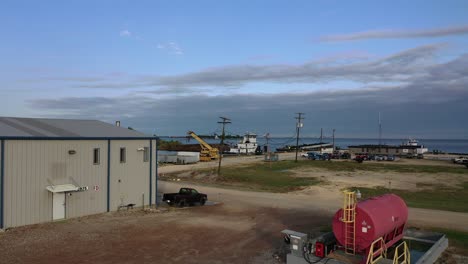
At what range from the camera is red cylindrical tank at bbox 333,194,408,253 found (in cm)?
1506

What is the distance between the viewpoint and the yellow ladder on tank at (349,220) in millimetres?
15250

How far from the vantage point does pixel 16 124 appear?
2662cm

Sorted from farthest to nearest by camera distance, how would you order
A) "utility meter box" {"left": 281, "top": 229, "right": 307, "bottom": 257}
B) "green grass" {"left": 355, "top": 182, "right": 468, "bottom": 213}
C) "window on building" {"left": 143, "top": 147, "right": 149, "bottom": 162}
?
1. "green grass" {"left": 355, "top": 182, "right": 468, "bottom": 213}
2. "window on building" {"left": 143, "top": 147, "right": 149, "bottom": 162}
3. "utility meter box" {"left": 281, "top": 229, "right": 307, "bottom": 257}

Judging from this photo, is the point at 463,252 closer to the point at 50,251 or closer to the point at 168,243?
the point at 168,243

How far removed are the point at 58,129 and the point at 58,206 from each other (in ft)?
18.0

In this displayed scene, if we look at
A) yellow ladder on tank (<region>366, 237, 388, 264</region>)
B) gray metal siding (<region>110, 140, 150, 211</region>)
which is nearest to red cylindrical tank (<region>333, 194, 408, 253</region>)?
yellow ladder on tank (<region>366, 237, 388, 264</region>)

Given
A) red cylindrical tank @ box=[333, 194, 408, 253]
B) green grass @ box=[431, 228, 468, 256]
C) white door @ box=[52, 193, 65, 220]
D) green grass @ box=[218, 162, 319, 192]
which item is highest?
red cylindrical tank @ box=[333, 194, 408, 253]

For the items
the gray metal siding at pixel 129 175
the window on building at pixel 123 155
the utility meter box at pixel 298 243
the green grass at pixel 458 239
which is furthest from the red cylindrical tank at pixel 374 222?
the window on building at pixel 123 155

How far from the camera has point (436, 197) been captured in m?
36.7

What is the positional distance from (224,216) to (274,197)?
30.5 feet

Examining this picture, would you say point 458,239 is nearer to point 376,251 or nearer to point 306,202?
point 376,251

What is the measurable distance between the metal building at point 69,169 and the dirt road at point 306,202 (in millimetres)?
8035

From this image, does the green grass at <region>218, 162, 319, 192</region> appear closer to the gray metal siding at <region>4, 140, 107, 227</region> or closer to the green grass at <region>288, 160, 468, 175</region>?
the green grass at <region>288, 160, 468, 175</region>

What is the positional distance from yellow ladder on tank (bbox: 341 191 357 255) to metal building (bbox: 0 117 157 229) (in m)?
16.8
